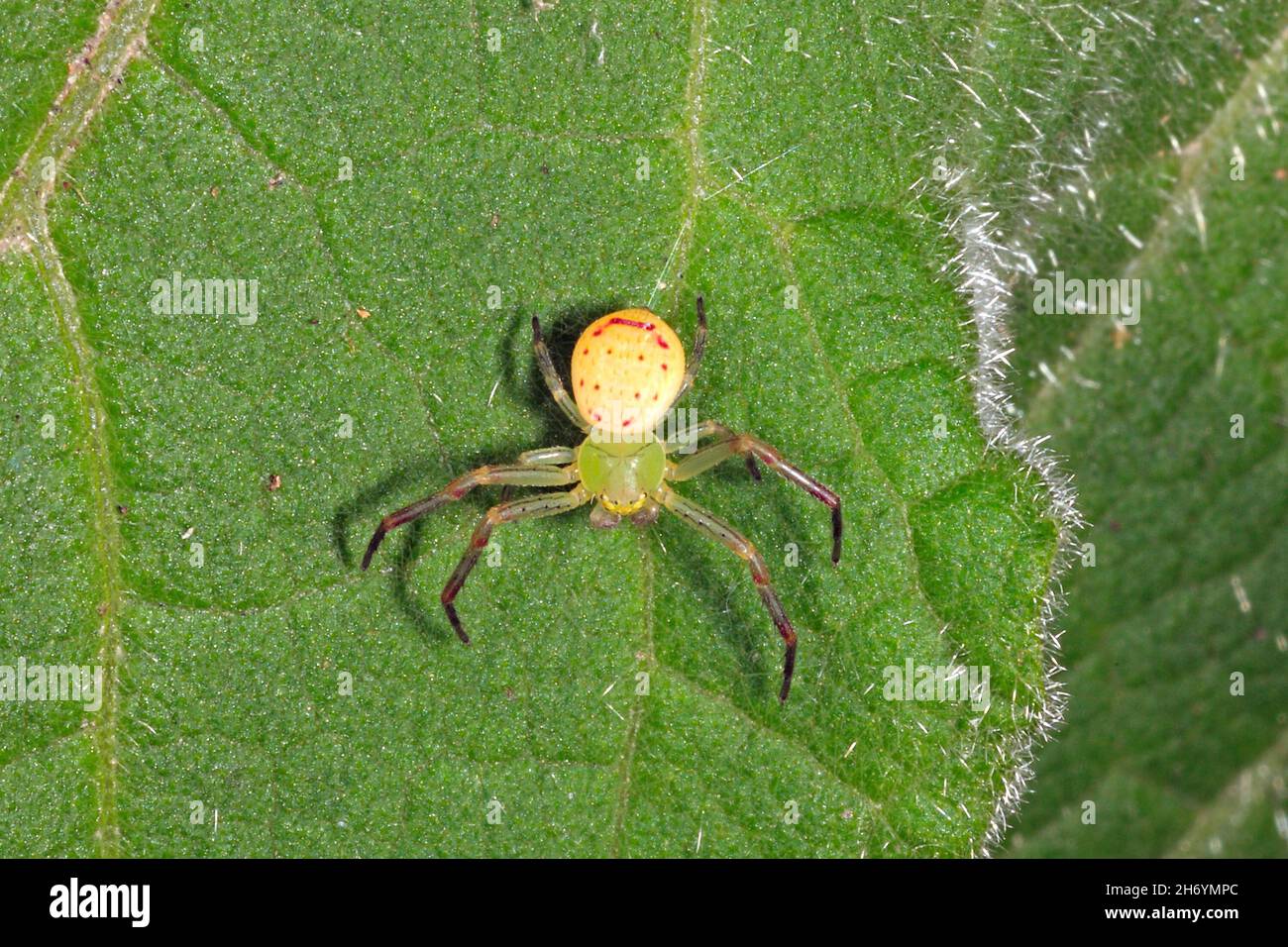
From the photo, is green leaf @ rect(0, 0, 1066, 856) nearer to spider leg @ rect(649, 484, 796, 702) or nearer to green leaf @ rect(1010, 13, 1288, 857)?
spider leg @ rect(649, 484, 796, 702)

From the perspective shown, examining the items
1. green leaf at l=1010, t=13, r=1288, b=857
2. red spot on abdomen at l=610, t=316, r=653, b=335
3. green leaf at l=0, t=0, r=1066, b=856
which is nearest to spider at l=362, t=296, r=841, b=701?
red spot on abdomen at l=610, t=316, r=653, b=335

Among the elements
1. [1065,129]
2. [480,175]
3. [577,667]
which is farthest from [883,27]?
[577,667]

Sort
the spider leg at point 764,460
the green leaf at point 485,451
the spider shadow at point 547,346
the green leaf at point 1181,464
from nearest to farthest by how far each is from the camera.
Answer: the green leaf at point 485,451 < the spider leg at point 764,460 < the spider shadow at point 547,346 < the green leaf at point 1181,464

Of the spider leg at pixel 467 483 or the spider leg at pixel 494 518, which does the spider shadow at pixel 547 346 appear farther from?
the spider leg at pixel 494 518

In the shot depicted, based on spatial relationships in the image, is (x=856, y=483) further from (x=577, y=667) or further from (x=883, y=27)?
(x=883, y=27)

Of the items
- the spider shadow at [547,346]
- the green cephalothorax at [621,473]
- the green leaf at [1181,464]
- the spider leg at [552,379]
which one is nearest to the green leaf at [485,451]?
the spider shadow at [547,346]

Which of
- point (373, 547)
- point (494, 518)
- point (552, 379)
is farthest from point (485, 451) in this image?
point (373, 547)
